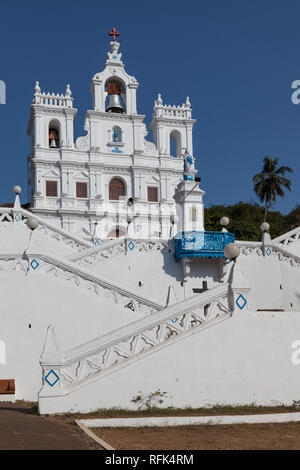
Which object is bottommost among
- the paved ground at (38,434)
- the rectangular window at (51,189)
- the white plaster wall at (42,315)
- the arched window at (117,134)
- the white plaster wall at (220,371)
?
the paved ground at (38,434)

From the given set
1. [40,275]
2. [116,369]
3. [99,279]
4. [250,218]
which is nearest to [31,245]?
[40,275]

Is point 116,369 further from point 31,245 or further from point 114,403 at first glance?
point 31,245

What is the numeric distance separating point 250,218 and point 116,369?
54.6 metres

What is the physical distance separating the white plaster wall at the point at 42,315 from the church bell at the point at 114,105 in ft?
122

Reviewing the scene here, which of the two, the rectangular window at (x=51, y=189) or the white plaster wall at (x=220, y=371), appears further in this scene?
the rectangular window at (x=51, y=189)

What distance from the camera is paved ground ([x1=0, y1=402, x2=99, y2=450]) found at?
8859 mm

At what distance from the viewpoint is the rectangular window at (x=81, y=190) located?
49.6 meters

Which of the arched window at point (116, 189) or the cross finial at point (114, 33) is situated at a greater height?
the cross finial at point (114, 33)

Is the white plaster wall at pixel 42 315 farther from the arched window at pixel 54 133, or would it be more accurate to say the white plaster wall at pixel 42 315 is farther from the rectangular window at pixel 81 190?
the arched window at pixel 54 133

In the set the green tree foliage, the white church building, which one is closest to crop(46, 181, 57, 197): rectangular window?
the white church building

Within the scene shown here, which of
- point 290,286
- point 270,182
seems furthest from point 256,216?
point 290,286

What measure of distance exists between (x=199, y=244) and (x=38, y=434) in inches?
700

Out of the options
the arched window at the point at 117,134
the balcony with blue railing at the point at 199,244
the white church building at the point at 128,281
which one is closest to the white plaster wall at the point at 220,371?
the white church building at the point at 128,281
